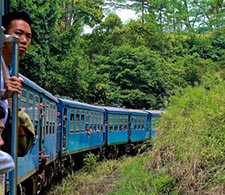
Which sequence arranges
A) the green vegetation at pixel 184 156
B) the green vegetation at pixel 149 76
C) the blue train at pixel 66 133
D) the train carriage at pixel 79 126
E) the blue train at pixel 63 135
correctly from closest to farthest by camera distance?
1. the blue train at pixel 63 135
2. the blue train at pixel 66 133
3. the green vegetation at pixel 184 156
4. the green vegetation at pixel 149 76
5. the train carriage at pixel 79 126

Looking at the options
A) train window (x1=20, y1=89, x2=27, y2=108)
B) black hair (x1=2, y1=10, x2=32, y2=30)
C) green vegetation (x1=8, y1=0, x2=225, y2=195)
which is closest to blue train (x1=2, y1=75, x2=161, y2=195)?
train window (x1=20, y1=89, x2=27, y2=108)

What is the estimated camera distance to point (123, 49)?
31.8m

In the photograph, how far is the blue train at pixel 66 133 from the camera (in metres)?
7.55

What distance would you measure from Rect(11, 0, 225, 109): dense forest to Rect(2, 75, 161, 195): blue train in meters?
2.37

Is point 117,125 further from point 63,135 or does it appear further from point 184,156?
point 184,156

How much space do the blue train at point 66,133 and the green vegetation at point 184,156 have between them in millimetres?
1153

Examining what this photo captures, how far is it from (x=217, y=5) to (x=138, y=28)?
10.1m

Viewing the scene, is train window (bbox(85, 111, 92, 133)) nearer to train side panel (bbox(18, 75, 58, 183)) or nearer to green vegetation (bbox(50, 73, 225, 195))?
green vegetation (bbox(50, 73, 225, 195))

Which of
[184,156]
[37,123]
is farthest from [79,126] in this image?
[37,123]

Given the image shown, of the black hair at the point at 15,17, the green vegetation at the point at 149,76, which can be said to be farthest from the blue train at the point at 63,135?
the green vegetation at the point at 149,76

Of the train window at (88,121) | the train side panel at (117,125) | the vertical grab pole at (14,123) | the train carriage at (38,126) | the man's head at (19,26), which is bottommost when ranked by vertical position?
the train side panel at (117,125)

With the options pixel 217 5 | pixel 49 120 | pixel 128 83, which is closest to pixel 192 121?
pixel 49 120

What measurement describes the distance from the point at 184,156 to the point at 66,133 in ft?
15.4

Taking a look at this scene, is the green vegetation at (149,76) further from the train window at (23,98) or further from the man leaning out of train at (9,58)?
the man leaning out of train at (9,58)
